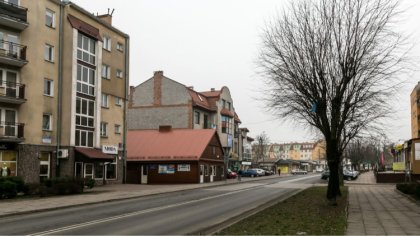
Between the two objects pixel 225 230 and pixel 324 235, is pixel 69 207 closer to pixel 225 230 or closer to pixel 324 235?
pixel 225 230

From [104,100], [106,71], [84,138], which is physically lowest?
[84,138]

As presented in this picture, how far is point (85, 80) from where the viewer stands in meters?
38.2

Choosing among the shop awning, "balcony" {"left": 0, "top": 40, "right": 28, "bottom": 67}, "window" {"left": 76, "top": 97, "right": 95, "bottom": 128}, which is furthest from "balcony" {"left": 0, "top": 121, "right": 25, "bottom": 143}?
"window" {"left": 76, "top": 97, "right": 95, "bottom": 128}

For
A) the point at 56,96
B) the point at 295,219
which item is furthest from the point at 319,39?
the point at 56,96

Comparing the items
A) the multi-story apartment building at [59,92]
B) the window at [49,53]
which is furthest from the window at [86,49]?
the window at [49,53]

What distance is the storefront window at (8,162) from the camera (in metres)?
29.8

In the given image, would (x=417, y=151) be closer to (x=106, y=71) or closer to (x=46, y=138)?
(x=106, y=71)

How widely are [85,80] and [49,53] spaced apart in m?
4.27

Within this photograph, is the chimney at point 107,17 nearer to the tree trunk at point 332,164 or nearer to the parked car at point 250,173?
the tree trunk at point 332,164

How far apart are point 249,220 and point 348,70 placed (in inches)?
363

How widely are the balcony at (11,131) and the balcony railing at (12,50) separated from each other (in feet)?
14.1

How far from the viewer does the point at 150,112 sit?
65.8 metres

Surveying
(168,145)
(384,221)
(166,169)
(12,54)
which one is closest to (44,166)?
(12,54)

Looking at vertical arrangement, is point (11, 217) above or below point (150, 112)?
below
